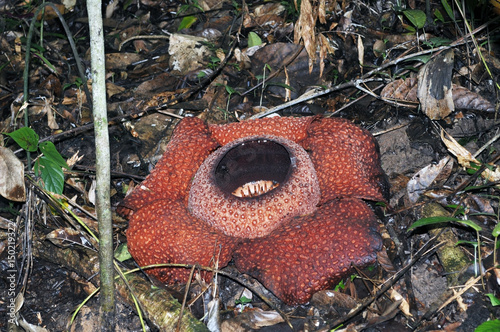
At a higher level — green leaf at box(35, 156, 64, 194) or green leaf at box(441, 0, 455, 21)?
green leaf at box(441, 0, 455, 21)

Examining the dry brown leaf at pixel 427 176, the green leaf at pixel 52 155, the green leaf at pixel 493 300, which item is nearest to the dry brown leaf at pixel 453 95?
the dry brown leaf at pixel 427 176

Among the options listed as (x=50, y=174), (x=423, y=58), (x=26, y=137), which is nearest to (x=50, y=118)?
(x=26, y=137)

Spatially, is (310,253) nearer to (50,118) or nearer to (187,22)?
(50,118)

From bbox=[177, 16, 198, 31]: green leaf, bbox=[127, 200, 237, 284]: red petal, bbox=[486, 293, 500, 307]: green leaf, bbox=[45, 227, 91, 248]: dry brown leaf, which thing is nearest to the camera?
bbox=[486, 293, 500, 307]: green leaf

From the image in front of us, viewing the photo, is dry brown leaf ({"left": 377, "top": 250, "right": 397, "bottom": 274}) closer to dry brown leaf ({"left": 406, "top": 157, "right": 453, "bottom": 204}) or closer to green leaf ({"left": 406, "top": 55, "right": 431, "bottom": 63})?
dry brown leaf ({"left": 406, "top": 157, "right": 453, "bottom": 204})

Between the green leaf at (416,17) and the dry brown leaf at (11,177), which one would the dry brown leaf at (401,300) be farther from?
the green leaf at (416,17)

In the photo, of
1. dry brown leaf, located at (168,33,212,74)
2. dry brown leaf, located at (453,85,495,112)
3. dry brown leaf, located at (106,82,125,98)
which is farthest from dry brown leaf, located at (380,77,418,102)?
dry brown leaf, located at (106,82,125,98)

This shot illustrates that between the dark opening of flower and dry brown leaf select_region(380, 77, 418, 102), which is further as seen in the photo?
dry brown leaf select_region(380, 77, 418, 102)
